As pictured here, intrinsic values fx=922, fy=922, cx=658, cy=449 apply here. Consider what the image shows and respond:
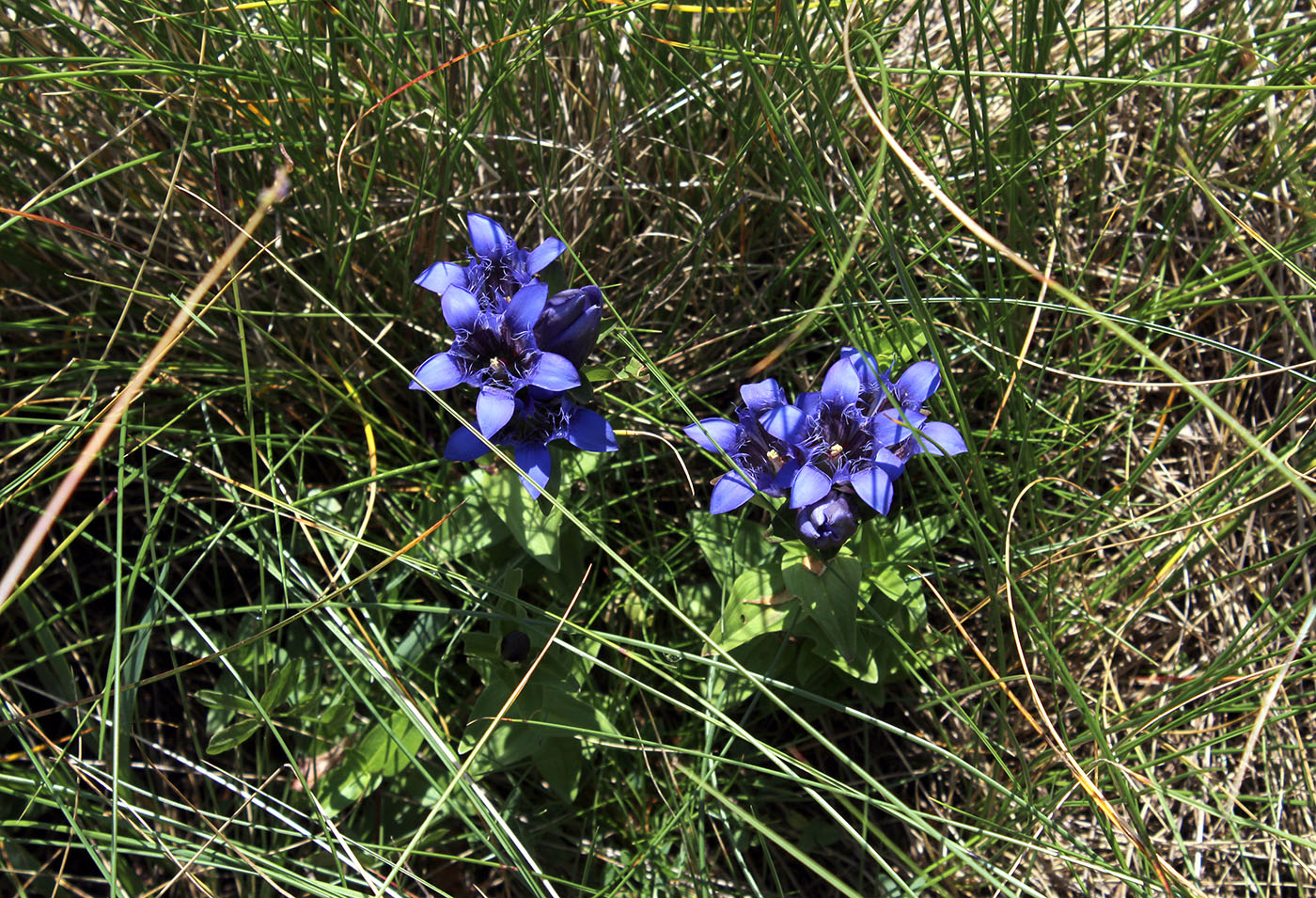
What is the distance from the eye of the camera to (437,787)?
6.82ft

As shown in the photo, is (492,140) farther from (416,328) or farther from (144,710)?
(144,710)

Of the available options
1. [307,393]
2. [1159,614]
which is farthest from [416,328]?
[1159,614]

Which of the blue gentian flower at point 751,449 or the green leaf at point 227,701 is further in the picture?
the green leaf at point 227,701

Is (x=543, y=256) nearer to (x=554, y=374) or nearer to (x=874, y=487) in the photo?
(x=554, y=374)

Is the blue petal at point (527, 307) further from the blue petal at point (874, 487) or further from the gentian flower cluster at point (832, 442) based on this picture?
the blue petal at point (874, 487)

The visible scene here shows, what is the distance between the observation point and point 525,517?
2.02m

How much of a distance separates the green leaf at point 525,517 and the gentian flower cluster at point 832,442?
1.31 feet

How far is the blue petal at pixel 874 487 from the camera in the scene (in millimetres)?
1684

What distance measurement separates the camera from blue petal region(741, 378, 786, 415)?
182cm

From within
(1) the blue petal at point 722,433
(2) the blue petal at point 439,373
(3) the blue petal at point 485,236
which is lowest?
(1) the blue petal at point 722,433

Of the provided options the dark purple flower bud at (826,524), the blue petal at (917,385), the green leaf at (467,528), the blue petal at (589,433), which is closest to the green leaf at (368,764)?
the green leaf at (467,528)

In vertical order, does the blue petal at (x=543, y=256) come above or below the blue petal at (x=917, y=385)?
above

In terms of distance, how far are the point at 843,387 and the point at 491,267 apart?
74 centimetres

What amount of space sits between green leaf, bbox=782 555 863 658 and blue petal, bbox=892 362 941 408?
34 cm
